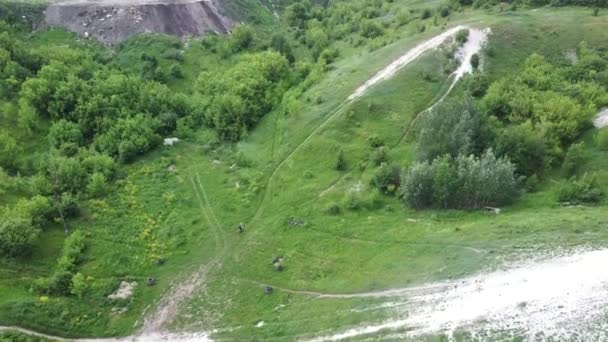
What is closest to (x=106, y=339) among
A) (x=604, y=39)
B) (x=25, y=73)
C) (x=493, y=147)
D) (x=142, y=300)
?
(x=142, y=300)

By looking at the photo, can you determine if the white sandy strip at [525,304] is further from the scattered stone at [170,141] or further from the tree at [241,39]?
the tree at [241,39]

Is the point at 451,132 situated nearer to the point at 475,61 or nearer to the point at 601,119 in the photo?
the point at 601,119

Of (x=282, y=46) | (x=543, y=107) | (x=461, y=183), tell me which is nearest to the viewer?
(x=461, y=183)

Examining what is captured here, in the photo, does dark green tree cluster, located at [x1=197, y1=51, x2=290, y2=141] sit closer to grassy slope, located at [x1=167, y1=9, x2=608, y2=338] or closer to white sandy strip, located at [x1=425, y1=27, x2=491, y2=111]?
grassy slope, located at [x1=167, y1=9, x2=608, y2=338]

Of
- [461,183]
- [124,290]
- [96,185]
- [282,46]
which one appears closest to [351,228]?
[461,183]

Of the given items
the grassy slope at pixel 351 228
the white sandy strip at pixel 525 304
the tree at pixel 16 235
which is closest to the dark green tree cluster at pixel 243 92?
the grassy slope at pixel 351 228
